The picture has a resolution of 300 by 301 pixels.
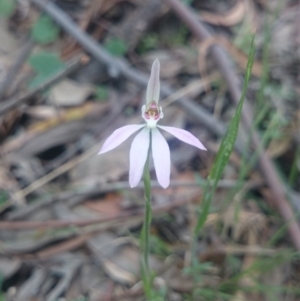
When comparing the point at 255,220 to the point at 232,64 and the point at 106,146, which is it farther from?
the point at 106,146

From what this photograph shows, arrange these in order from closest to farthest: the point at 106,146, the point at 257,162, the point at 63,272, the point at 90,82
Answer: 1. the point at 106,146
2. the point at 63,272
3. the point at 257,162
4. the point at 90,82

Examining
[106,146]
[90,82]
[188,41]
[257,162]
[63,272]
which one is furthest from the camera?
[188,41]

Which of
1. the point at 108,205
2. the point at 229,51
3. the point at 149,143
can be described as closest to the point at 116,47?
the point at 229,51

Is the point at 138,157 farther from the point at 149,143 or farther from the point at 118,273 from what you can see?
the point at 118,273

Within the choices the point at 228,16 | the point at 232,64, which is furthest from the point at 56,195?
the point at 228,16

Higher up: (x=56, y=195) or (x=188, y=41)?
(x=188, y=41)
